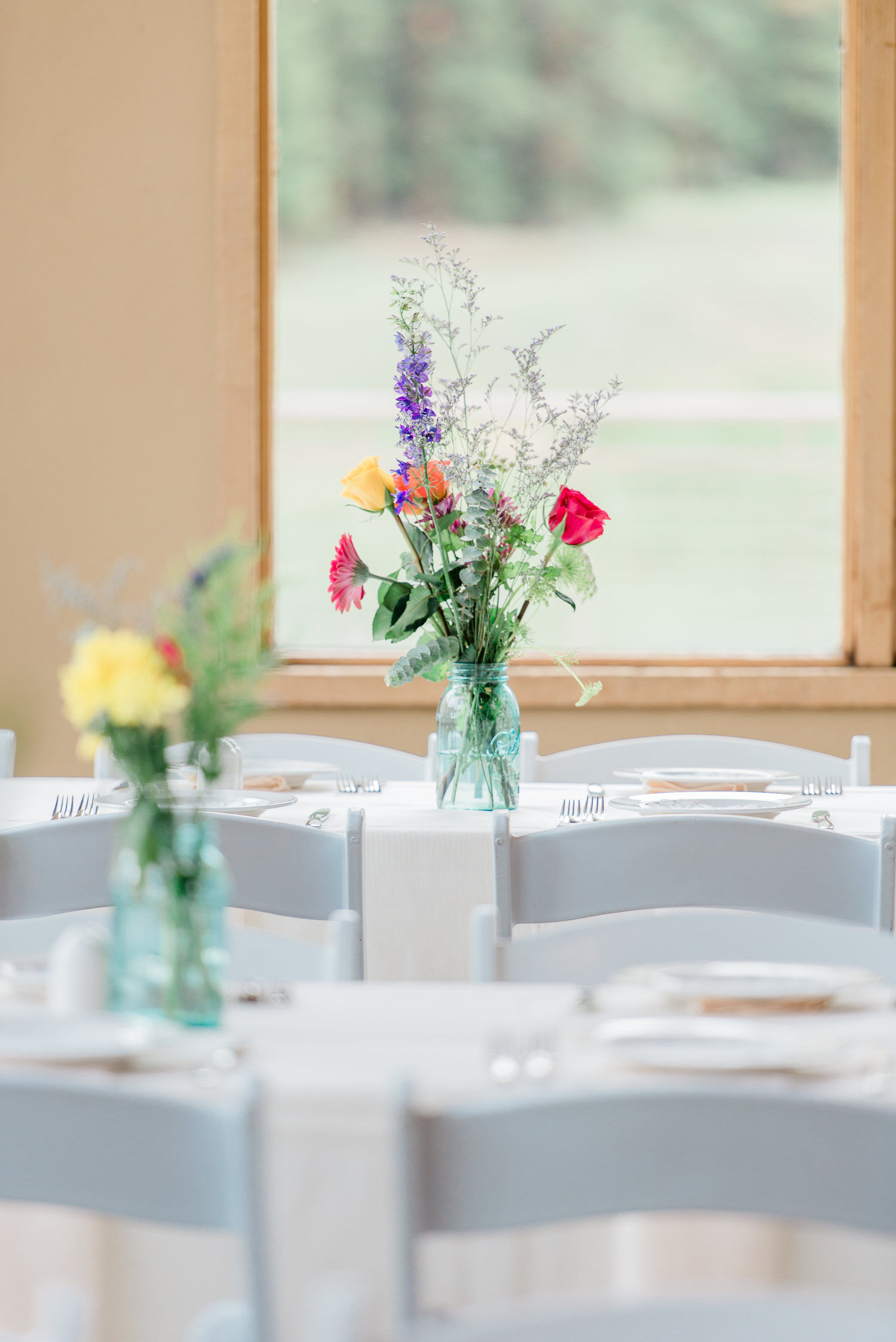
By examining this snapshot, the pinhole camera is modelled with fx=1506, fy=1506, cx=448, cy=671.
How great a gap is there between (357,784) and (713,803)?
54cm

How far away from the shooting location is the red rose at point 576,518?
72.7 inches

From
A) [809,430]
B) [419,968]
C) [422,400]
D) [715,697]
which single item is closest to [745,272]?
[809,430]

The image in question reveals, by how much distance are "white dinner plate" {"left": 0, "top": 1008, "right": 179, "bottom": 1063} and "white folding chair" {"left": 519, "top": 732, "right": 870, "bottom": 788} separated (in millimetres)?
1616

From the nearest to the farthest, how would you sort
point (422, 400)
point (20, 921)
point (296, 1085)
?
point (296, 1085) < point (20, 921) < point (422, 400)

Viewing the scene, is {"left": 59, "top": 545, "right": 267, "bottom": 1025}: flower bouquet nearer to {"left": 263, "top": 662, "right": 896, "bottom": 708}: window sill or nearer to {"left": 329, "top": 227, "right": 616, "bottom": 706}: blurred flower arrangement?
{"left": 329, "top": 227, "right": 616, "bottom": 706}: blurred flower arrangement

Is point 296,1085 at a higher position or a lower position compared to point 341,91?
lower

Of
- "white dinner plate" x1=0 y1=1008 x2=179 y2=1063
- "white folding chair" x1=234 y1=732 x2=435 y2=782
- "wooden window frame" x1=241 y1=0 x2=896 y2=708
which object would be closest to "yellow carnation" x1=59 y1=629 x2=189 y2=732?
"white dinner plate" x1=0 y1=1008 x2=179 y2=1063

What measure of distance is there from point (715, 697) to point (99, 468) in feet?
4.92

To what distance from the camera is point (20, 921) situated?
4.51 feet

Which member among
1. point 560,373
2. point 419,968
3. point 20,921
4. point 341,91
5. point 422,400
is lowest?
point 419,968

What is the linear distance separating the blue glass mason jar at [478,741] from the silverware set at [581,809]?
0.25 feet

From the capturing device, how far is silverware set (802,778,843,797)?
84.9 inches

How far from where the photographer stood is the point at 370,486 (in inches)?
73.5

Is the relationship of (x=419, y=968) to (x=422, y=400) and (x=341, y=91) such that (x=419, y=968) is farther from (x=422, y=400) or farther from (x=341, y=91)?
(x=341, y=91)
